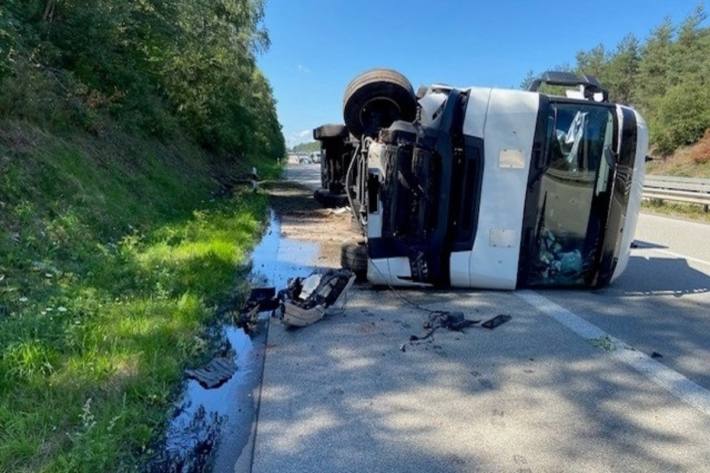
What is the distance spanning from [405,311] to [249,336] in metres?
1.40

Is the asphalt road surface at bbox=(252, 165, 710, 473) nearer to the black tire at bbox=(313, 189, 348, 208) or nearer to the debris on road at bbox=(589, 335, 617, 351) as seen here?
the debris on road at bbox=(589, 335, 617, 351)

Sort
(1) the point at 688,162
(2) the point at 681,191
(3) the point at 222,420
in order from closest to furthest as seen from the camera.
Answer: (3) the point at 222,420, (2) the point at 681,191, (1) the point at 688,162

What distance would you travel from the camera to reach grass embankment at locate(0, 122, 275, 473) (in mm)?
2490

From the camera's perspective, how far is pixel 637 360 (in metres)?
3.60

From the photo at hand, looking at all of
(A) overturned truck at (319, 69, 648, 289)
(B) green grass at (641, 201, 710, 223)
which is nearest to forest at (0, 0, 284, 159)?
(A) overturned truck at (319, 69, 648, 289)

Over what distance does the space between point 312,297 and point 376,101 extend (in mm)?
2568

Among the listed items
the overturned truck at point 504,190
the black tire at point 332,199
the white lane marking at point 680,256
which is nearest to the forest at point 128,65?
the black tire at point 332,199

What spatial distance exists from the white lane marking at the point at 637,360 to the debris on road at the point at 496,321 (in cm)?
45

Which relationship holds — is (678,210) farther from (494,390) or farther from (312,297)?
(494,390)

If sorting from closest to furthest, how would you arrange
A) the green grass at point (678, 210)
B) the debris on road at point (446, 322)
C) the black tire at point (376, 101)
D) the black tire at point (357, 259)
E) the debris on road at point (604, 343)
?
the debris on road at point (604, 343)
the debris on road at point (446, 322)
the black tire at point (357, 259)
the black tire at point (376, 101)
the green grass at point (678, 210)

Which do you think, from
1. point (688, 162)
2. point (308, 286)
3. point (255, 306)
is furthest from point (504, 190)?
point (688, 162)

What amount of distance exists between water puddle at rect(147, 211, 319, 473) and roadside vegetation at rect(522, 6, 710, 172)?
22585 millimetres

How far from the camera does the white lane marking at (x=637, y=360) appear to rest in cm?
306

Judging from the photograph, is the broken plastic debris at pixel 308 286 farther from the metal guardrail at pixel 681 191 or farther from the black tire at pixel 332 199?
the metal guardrail at pixel 681 191
